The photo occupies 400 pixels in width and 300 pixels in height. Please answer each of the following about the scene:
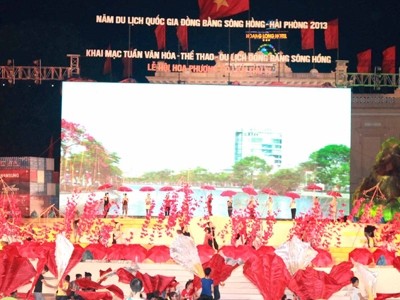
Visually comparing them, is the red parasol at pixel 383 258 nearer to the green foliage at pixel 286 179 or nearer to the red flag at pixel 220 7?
the green foliage at pixel 286 179

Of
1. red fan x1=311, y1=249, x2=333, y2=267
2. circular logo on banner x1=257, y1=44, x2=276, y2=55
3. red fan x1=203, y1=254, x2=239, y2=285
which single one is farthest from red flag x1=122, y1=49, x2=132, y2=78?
red fan x1=203, y1=254, x2=239, y2=285

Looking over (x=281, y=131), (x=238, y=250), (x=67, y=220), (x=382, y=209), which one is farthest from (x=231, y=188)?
(x=238, y=250)

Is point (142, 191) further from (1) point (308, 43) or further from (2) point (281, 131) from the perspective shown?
(1) point (308, 43)

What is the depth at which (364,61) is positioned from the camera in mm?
30500

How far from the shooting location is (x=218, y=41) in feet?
110

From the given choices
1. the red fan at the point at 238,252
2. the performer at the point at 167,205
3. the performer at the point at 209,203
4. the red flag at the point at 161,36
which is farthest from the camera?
the red flag at the point at 161,36

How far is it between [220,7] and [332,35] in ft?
12.8

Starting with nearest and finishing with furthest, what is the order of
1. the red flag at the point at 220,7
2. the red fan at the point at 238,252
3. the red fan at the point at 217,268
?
the red fan at the point at 217,268, the red fan at the point at 238,252, the red flag at the point at 220,7

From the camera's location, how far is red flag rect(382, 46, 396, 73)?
2991 cm

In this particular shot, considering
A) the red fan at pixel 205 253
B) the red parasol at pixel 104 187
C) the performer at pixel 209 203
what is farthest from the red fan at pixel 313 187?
the red fan at pixel 205 253

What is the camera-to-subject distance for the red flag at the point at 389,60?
2991 cm

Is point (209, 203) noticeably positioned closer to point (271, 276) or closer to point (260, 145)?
point (260, 145)

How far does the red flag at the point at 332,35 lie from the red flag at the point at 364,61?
4.49 feet

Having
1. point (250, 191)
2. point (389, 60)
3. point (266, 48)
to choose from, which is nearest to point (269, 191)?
point (250, 191)
